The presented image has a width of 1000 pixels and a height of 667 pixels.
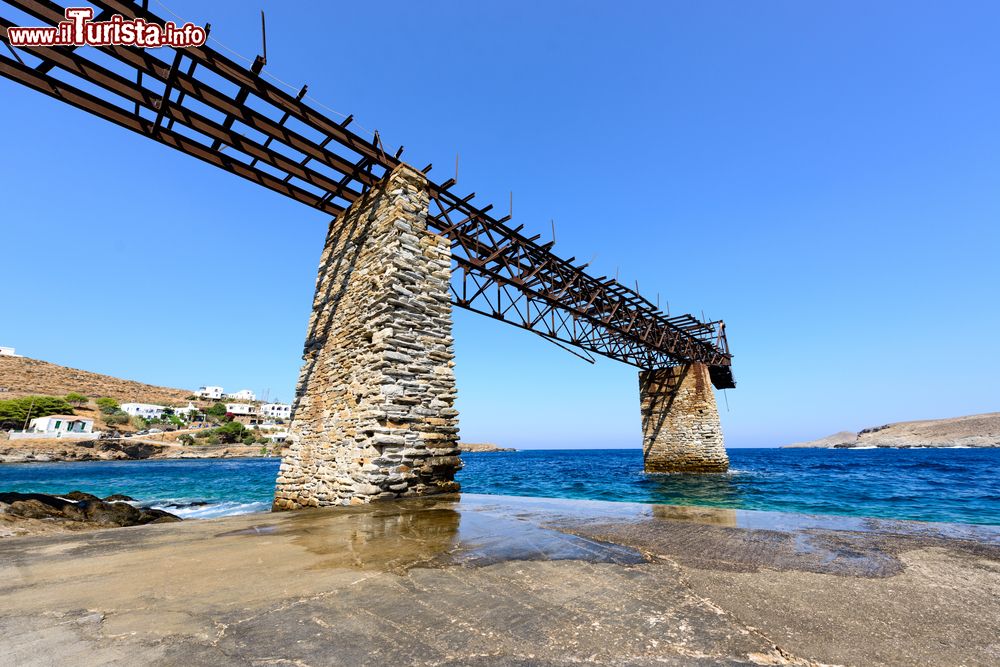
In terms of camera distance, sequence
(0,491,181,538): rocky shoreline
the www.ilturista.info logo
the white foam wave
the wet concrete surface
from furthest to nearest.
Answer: the white foam wave, the www.ilturista.info logo, (0,491,181,538): rocky shoreline, the wet concrete surface

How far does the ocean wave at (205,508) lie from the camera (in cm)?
1369

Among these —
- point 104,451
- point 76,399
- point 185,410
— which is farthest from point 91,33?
point 185,410

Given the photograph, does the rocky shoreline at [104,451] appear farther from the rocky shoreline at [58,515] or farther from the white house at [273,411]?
the rocky shoreline at [58,515]

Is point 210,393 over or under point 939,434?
over

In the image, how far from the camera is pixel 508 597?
2326 mm

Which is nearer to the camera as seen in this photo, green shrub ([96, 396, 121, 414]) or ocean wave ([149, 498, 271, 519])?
ocean wave ([149, 498, 271, 519])

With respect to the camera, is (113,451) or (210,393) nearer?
(113,451)

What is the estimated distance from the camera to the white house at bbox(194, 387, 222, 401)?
133000 millimetres

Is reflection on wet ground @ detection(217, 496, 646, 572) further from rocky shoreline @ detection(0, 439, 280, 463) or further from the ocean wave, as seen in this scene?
rocky shoreline @ detection(0, 439, 280, 463)

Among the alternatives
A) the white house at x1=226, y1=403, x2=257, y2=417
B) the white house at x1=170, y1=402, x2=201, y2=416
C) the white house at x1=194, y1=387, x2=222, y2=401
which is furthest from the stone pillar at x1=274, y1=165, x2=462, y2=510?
the white house at x1=194, y1=387, x2=222, y2=401

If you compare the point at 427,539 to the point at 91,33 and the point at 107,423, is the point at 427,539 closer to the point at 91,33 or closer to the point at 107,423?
the point at 91,33

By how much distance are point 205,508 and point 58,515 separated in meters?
9.45

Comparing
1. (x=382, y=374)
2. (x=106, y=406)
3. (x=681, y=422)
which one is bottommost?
Answer: (x=681, y=422)

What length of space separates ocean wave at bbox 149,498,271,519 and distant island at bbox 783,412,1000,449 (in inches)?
5078
